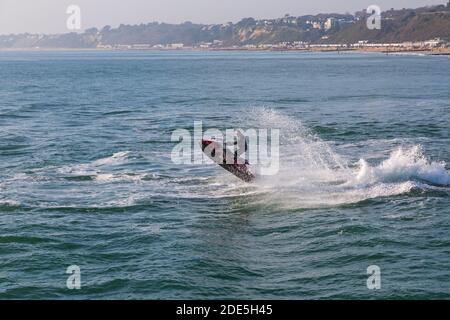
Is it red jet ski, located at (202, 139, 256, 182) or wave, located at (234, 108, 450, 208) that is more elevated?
red jet ski, located at (202, 139, 256, 182)

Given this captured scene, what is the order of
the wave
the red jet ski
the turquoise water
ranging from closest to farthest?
1. the turquoise water
2. the wave
3. the red jet ski

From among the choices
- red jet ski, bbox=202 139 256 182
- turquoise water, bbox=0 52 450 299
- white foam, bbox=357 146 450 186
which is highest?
red jet ski, bbox=202 139 256 182

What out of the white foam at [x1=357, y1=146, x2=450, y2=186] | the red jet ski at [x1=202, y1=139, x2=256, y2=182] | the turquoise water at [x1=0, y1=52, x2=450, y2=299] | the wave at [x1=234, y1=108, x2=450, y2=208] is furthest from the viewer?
the red jet ski at [x1=202, y1=139, x2=256, y2=182]

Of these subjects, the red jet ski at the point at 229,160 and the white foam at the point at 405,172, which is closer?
the white foam at the point at 405,172

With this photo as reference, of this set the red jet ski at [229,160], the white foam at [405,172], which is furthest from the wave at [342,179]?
the red jet ski at [229,160]

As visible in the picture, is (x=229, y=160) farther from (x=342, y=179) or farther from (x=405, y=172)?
(x=405, y=172)

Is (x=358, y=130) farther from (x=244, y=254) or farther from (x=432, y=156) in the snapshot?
(x=244, y=254)

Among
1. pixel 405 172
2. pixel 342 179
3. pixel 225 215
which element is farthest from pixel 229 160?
pixel 405 172

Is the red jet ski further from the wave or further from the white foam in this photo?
the white foam

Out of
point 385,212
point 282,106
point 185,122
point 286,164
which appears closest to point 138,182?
point 286,164

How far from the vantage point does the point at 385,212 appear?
2653 centimetres

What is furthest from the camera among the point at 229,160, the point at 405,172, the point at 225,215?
the point at 229,160

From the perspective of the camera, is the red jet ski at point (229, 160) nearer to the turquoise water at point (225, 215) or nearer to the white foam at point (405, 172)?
the turquoise water at point (225, 215)

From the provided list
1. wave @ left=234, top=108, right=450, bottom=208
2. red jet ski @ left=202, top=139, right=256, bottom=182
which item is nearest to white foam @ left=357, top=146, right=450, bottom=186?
wave @ left=234, top=108, right=450, bottom=208
